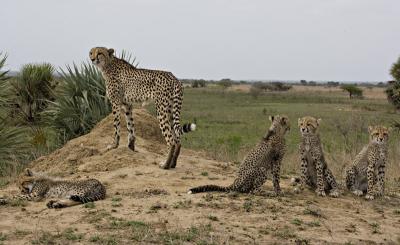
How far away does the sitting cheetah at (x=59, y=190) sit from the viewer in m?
6.35

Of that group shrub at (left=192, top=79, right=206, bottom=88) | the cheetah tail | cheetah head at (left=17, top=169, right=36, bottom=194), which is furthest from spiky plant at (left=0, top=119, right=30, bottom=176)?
shrub at (left=192, top=79, right=206, bottom=88)

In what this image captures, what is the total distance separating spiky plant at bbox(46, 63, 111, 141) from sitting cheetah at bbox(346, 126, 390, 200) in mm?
5157

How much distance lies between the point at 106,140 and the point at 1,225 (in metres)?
3.87

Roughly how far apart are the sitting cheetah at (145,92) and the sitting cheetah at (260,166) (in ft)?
4.45

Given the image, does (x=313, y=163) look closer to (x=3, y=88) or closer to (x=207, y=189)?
(x=207, y=189)

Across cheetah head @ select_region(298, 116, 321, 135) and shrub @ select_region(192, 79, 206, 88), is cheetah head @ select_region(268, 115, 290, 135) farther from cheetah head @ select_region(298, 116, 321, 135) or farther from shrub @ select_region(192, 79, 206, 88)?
shrub @ select_region(192, 79, 206, 88)

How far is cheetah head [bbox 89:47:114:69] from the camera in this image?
351 inches

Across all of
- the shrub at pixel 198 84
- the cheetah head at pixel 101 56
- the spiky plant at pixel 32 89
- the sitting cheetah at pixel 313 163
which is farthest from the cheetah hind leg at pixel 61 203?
the shrub at pixel 198 84

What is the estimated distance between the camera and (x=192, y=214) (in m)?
5.83

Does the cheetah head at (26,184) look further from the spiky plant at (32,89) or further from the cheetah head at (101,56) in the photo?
the spiky plant at (32,89)

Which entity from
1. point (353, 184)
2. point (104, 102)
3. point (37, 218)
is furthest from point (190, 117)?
point (37, 218)

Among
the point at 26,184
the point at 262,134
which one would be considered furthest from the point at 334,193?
the point at 262,134

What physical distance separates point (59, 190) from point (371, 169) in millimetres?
3779

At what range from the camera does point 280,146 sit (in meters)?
6.97
